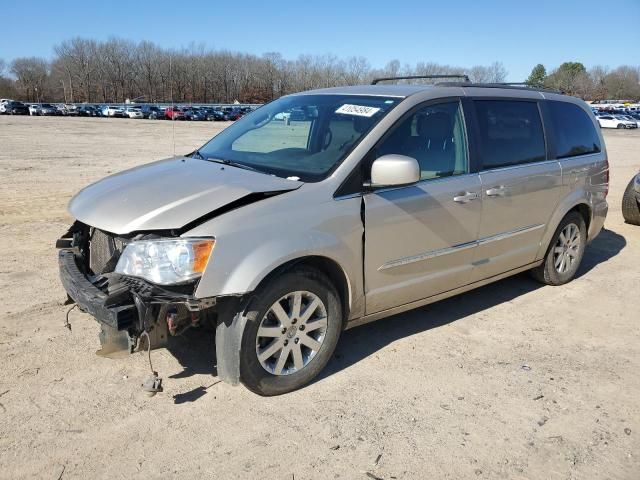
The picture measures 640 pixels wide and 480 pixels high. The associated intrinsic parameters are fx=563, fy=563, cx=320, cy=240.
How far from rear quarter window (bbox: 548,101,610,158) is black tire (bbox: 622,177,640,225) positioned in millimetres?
3190

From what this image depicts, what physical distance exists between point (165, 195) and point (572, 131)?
411 cm

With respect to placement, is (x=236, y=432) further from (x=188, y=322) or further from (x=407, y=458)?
(x=407, y=458)

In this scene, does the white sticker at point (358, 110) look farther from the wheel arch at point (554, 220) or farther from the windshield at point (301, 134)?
the wheel arch at point (554, 220)

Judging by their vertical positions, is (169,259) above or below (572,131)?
below

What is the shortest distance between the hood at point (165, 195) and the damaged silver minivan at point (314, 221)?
1 centimetres

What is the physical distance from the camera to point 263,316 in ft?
10.7

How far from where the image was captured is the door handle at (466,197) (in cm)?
420

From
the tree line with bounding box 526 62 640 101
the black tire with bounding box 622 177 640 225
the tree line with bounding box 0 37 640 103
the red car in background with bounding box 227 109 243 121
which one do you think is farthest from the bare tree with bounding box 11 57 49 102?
the black tire with bounding box 622 177 640 225

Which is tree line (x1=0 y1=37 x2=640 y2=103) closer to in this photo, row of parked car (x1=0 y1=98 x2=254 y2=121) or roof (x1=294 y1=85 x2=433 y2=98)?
row of parked car (x1=0 y1=98 x2=254 y2=121)

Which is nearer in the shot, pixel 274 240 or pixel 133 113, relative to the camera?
pixel 274 240

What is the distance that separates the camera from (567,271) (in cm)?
578

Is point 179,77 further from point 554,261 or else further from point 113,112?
point 554,261

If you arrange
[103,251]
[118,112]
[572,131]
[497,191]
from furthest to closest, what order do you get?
[118,112] → [572,131] → [497,191] → [103,251]

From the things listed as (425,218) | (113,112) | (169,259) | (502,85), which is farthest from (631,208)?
(113,112)
